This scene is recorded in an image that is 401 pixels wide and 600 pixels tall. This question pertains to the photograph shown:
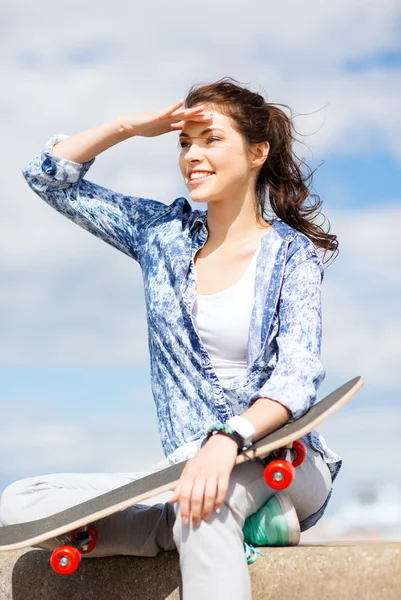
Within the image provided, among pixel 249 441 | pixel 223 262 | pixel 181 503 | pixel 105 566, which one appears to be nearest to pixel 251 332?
pixel 223 262

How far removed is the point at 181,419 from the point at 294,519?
1.98ft

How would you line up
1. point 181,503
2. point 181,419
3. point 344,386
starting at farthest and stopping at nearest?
point 181,419
point 344,386
point 181,503

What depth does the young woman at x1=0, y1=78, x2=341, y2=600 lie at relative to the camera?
2.81m

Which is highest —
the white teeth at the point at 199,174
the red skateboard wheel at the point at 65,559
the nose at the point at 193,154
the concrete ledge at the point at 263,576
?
the nose at the point at 193,154

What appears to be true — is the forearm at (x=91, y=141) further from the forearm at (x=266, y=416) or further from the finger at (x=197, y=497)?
the finger at (x=197, y=497)

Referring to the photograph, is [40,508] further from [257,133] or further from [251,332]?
[257,133]

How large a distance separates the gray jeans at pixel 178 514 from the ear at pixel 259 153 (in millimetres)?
1275

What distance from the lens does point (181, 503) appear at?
8.86ft

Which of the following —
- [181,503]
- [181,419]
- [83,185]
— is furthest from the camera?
[83,185]

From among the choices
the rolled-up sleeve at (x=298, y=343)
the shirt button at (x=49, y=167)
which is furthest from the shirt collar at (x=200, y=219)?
the shirt button at (x=49, y=167)

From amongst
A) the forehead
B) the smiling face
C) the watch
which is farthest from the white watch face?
the forehead

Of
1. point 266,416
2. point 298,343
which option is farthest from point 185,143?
point 266,416

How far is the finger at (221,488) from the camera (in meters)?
2.71

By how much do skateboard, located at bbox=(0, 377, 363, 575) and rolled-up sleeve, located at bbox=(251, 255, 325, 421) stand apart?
79 millimetres
